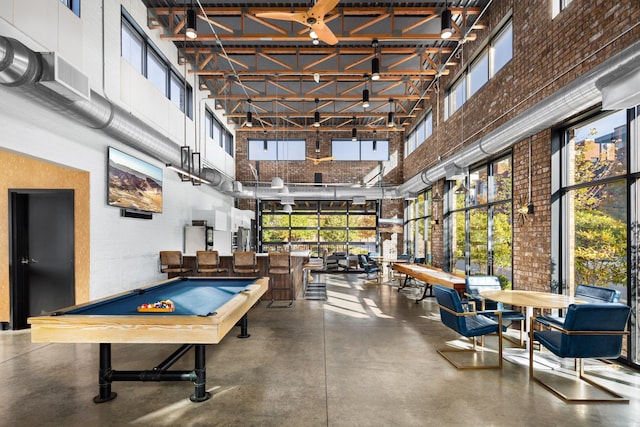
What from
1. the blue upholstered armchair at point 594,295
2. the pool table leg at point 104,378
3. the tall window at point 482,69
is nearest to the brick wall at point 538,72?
the tall window at point 482,69

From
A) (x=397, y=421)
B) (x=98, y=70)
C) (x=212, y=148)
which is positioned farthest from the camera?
(x=212, y=148)

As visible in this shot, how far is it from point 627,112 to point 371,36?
163 inches

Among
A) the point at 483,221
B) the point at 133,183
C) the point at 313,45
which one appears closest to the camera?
the point at 133,183

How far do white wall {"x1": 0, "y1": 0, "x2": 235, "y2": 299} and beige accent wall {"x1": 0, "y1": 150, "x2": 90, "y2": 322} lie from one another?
0.13 metres

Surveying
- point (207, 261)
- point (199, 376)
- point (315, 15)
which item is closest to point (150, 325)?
point (199, 376)

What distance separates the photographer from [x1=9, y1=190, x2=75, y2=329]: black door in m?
5.56

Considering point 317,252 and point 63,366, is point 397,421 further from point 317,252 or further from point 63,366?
point 317,252

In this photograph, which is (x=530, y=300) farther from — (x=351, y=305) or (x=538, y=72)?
(x=351, y=305)

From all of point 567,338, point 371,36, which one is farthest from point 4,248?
point 567,338

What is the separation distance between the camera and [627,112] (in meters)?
4.04

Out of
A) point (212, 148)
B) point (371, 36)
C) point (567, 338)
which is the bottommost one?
point (567, 338)

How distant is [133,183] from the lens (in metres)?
6.41

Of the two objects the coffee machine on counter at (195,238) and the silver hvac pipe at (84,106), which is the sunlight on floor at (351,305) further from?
the silver hvac pipe at (84,106)

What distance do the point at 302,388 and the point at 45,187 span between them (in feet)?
17.5
